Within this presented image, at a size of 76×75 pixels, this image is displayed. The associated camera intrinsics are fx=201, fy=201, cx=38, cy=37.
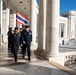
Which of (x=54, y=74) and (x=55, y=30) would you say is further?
(x=55, y=30)

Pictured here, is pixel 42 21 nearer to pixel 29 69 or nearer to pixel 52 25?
pixel 52 25

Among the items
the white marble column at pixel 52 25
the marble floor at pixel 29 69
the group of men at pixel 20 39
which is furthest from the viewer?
the white marble column at pixel 52 25

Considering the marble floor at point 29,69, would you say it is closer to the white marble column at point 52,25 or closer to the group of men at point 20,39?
the group of men at point 20,39

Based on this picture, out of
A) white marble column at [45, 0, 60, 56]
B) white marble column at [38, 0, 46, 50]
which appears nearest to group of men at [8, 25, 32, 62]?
white marble column at [45, 0, 60, 56]

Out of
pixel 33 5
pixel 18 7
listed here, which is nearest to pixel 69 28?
pixel 18 7

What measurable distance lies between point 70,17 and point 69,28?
7.57 metres

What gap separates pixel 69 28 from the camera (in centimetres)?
10269

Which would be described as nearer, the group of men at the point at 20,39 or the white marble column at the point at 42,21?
the group of men at the point at 20,39

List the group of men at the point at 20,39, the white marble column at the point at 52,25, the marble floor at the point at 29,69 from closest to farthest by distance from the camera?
the marble floor at the point at 29,69, the group of men at the point at 20,39, the white marble column at the point at 52,25

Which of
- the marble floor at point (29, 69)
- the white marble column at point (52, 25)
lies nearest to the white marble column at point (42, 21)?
the white marble column at point (52, 25)

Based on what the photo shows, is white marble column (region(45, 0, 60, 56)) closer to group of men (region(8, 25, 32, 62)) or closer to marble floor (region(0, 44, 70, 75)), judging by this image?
group of men (region(8, 25, 32, 62))

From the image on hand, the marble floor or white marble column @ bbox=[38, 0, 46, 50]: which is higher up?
white marble column @ bbox=[38, 0, 46, 50]

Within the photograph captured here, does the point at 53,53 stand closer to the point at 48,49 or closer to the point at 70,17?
the point at 48,49

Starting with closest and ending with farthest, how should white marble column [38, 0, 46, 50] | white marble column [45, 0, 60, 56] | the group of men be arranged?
the group of men → white marble column [45, 0, 60, 56] → white marble column [38, 0, 46, 50]
